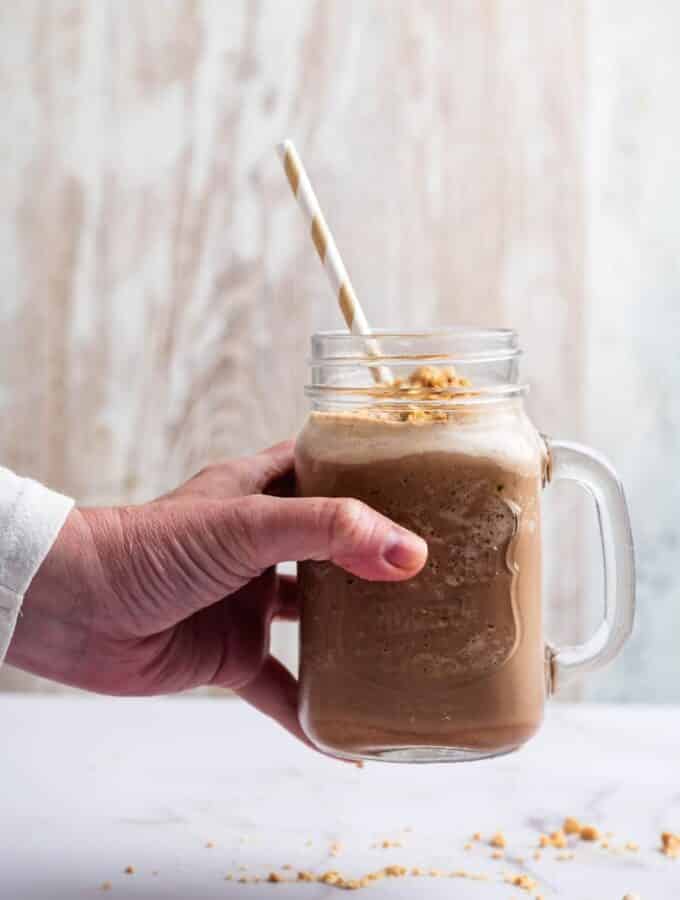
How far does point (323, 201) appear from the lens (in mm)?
1595

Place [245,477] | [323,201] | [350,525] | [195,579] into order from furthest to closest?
[323,201], [245,477], [195,579], [350,525]

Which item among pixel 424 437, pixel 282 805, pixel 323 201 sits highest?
pixel 323 201

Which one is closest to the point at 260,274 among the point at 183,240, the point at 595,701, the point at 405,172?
the point at 183,240

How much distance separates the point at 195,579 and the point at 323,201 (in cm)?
83

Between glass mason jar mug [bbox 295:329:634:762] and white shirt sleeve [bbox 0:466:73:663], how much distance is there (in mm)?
175

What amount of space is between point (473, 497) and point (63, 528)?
0.28 metres

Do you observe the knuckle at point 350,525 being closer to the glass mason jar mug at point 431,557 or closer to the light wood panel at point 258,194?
the glass mason jar mug at point 431,557

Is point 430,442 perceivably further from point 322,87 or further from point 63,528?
point 322,87

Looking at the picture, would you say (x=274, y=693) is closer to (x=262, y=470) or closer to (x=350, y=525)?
(x=262, y=470)

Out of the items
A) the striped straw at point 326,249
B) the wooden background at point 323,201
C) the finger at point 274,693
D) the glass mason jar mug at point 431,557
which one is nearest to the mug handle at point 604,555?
the glass mason jar mug at point 431,557

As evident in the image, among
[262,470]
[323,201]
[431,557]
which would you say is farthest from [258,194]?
[431,557]

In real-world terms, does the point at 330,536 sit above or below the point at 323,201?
below

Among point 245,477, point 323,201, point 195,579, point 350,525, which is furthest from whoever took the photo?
point 323,201

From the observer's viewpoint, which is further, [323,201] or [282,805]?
[323,201]
